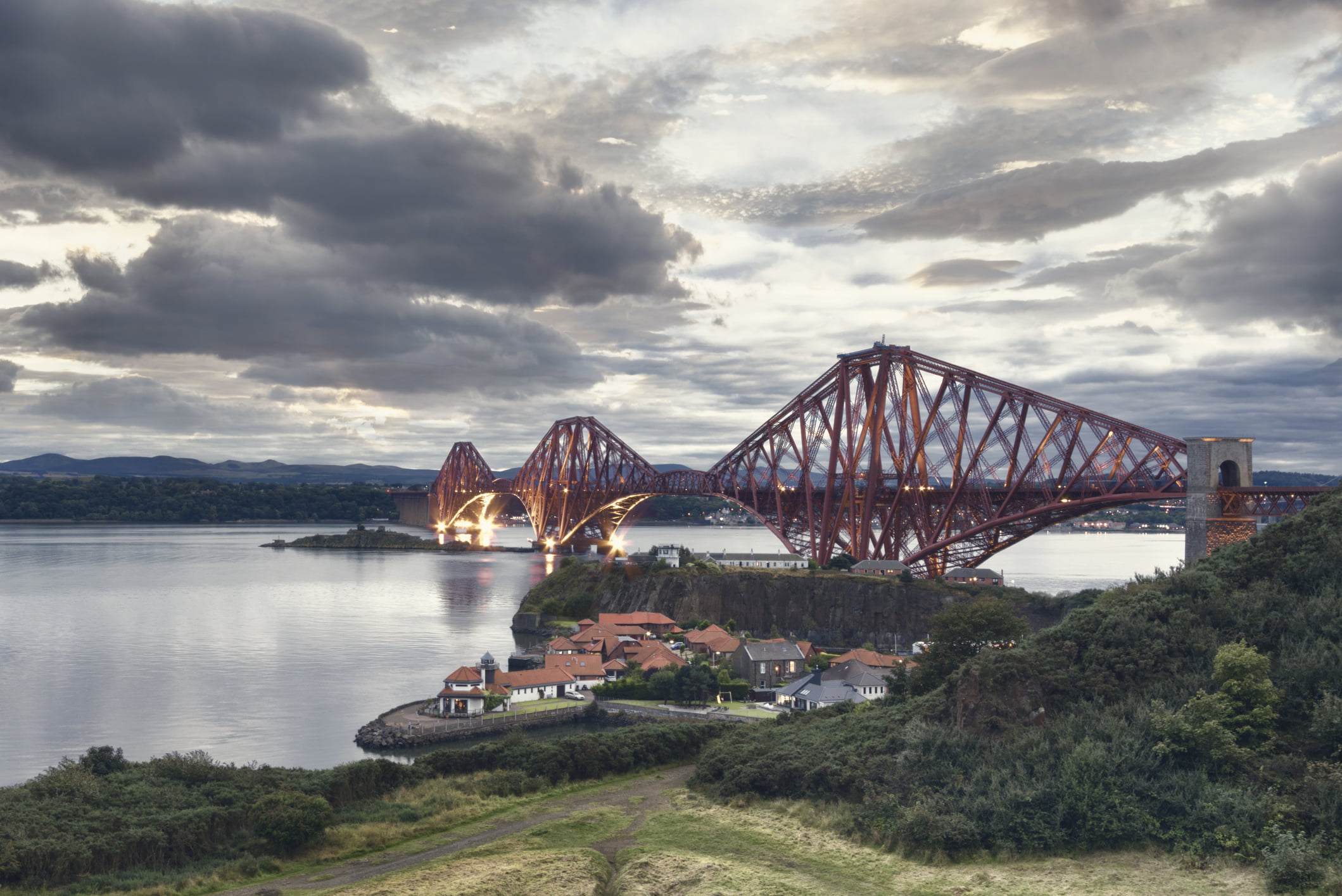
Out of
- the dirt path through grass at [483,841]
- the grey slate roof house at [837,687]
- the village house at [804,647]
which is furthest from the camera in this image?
the village house at [804,647]

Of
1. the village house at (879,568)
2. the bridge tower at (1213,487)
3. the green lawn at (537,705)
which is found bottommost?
the green lawn at (537,705)

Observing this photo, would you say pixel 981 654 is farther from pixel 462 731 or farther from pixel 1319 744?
pixel 462 731

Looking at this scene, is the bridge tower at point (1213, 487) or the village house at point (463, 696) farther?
the village house at point (463, 696)

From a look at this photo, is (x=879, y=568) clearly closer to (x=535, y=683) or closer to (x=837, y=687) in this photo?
(x=837, y=687)

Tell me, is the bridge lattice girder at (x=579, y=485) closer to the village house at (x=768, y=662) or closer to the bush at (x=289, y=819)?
the village house at (x=768, y=662)

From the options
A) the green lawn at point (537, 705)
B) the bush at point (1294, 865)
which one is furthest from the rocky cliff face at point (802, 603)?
the bush at point (1294, 865)

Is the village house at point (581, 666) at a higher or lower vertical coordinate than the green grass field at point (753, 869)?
lower

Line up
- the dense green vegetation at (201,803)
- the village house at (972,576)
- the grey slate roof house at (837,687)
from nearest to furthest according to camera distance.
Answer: the dense green vegetation at (201,803)
the grey slate roof house at (837,687)
the village house at (972,576)
